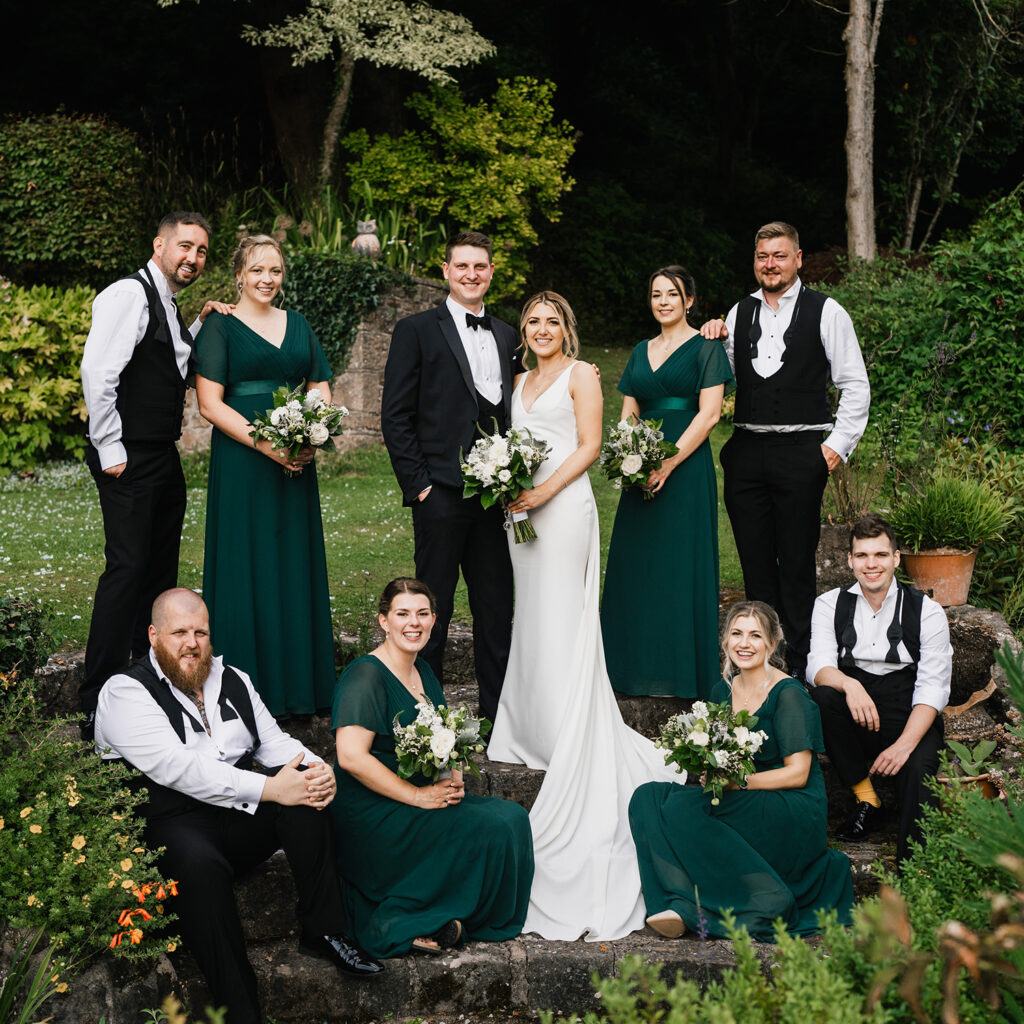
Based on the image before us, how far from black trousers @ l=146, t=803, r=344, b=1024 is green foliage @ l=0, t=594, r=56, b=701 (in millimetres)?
1057

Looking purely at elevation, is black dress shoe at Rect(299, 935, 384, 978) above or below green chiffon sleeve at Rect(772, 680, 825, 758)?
below

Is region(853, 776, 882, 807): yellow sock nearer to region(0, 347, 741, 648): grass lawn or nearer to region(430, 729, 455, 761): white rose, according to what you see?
region(0, 347, 741, 648): grass lawn

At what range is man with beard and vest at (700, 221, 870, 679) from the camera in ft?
17.7

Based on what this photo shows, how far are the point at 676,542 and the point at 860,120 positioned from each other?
31.5 feet

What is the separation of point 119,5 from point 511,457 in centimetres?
1326

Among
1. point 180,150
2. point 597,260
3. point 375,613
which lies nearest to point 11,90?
point 180,150

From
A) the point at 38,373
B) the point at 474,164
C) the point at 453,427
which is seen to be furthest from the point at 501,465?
the point at 474,164

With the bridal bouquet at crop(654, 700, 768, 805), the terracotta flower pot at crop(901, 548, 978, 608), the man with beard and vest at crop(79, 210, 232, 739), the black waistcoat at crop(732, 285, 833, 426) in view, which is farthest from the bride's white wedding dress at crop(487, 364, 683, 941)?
the terracotta flower pot at crop(901, 548, 978, 608)

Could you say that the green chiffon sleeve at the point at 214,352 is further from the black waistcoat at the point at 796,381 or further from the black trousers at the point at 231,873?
the black waistcoat at the point at 796,381

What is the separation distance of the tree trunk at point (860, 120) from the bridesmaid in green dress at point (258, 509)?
997 centimetres

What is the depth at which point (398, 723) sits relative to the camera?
13.5 feet

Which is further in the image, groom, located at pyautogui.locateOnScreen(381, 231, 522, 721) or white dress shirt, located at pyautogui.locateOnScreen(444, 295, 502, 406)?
white dress shirt, located at pyautogui.locateOnScreen(444, 295, 502, 406)

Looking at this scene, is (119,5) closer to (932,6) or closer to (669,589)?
(932,6)

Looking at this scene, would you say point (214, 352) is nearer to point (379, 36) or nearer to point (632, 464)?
point (632, 464)
